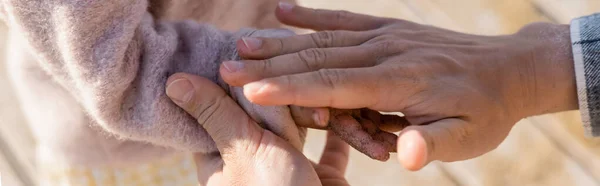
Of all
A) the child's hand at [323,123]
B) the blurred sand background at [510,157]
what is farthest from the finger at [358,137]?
the blurred sand background at [510,157]

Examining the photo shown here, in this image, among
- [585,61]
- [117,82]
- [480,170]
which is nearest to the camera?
[117,82]

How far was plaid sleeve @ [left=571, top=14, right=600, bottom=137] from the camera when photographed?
59 centimetres

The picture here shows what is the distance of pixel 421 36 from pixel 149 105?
29cm

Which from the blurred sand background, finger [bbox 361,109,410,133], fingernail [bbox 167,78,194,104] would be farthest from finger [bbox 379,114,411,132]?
the blurred sand background

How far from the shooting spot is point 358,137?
1.73 ft

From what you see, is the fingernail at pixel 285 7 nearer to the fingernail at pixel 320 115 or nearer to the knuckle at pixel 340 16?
the knuckle at pixel 340 16

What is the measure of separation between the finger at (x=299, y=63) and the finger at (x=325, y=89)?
0.02 m

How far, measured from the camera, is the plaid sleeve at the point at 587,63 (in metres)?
0.59

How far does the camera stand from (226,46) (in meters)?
0.54

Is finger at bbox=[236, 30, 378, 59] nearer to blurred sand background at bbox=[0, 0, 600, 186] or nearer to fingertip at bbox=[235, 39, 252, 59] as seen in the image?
fingertip at bbox=[235, 39, 252, 59]

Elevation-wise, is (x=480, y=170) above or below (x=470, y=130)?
below

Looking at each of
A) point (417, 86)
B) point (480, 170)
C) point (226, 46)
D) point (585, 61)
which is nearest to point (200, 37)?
point (226, 46)

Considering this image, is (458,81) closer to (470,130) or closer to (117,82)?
(470,130)

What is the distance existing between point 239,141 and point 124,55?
0.13 meters
